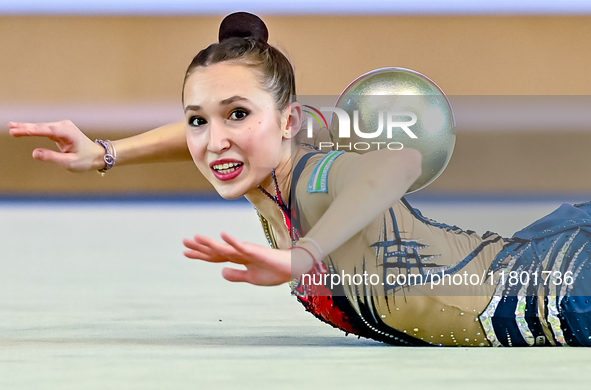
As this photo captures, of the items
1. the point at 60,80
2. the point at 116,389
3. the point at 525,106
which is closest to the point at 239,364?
the point at 116,389

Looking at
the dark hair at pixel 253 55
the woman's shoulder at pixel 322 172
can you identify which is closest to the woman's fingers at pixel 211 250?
the woman's shoulder at pixel 322 172

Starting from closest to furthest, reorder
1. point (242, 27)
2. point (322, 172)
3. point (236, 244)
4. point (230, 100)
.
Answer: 1. point (236, 244)
2. point (322, 172)
3. point (230, 100)
4. point (242, 27)

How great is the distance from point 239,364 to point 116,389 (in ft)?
0.93

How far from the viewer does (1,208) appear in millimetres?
6918

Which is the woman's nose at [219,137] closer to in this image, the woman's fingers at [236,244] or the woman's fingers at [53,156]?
the woman's fingers at [53,156]

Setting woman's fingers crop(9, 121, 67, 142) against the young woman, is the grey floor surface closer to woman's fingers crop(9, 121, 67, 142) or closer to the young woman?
the young woman

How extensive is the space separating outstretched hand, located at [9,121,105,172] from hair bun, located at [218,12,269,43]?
39cm

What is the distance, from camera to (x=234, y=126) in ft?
5.16

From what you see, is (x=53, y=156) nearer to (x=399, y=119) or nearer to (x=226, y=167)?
(x=226, y=167)

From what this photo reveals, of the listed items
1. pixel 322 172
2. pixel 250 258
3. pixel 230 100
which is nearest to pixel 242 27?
pixel 230 100

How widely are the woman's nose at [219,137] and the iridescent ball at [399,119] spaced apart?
283mm

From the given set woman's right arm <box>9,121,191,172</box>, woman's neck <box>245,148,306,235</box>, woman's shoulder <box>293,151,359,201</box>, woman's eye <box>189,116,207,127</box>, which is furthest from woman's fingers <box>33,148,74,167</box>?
woman's shoulder <box>293,151,359,201</box>

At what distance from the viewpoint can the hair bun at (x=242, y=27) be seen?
1.68 metres

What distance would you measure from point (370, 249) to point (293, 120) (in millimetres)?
313
